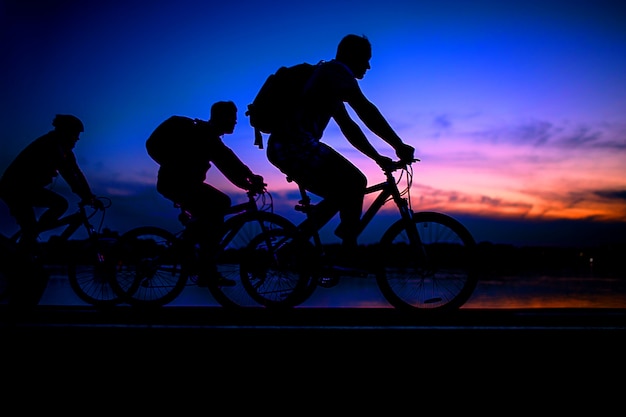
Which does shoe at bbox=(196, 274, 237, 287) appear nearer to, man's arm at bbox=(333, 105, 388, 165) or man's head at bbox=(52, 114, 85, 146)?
man's arm at bbox=(333, 105, 388, 165)

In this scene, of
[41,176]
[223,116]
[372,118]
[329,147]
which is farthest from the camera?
[41,176]

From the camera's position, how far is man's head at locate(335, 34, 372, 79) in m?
4.35

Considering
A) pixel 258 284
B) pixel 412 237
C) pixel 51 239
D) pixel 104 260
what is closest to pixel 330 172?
pixel 412 237

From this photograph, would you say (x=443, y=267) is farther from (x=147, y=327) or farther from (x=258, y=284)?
(x=147, y=327)

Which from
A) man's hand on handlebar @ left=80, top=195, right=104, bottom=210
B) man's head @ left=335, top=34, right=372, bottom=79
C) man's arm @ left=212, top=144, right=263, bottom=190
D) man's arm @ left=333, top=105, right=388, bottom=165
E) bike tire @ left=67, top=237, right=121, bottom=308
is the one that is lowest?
bike tire @ left=67, top=237, right=121, bottom=308

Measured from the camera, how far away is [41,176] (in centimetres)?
598

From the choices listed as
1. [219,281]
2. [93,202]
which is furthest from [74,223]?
[219,281]

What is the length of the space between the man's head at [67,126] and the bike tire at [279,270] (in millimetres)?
2855

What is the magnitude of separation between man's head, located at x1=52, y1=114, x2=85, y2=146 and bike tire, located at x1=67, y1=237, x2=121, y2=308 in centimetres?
138

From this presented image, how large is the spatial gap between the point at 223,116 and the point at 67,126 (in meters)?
2.04

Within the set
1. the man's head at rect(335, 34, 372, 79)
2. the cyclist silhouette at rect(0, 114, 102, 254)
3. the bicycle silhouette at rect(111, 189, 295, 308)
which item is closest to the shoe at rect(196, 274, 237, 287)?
the bicycle silhouette at rect(111, 189, 295, 308)

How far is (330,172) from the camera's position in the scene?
4.39 meters

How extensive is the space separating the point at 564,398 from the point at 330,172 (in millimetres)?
2946

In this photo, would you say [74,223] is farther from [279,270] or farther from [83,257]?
[279,270]
